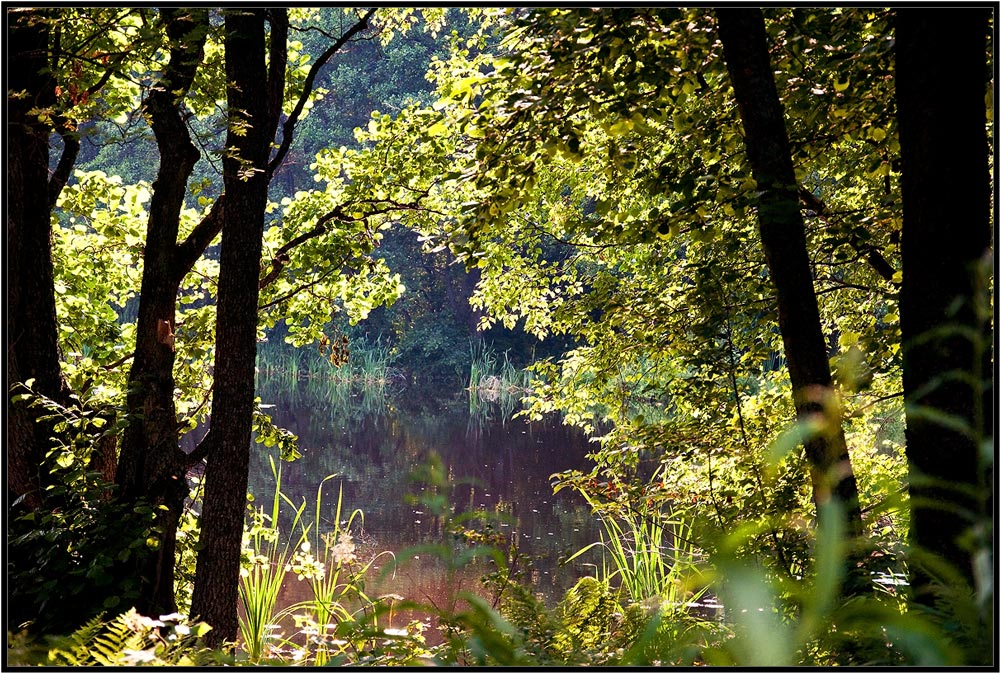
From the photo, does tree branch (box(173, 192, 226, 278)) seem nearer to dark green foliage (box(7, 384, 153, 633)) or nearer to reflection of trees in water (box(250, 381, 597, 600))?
dark green foliage (box(7, 384, 153, 633))

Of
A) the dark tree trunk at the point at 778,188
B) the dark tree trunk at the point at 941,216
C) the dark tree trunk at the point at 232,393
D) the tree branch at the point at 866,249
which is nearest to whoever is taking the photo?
the dark tree trunk at the point at 941,216

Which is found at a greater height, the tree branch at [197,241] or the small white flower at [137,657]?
the tree branch at [197,241]

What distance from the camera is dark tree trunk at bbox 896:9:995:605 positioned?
2359 mm

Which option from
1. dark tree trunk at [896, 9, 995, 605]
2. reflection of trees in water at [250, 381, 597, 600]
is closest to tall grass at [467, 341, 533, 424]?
reflection of trees in water at [250, 381, 597, 600]

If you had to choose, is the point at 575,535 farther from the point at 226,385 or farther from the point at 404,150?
the point at 226,385

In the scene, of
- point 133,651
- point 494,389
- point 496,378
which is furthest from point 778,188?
point 496,378

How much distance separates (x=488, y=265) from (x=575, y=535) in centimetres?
451

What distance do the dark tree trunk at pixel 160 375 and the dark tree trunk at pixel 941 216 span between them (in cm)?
325

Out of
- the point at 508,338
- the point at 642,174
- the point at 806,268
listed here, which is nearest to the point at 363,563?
the point at 642,174

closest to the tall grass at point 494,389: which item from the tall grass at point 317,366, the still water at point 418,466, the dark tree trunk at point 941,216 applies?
the still water at point 418,466

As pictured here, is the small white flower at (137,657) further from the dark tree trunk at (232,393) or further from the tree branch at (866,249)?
the tree branch at (866,249)

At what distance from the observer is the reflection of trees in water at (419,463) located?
9.81m

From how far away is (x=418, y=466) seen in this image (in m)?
9.35

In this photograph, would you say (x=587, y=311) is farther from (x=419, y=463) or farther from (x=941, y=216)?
(x=419, y=463)
